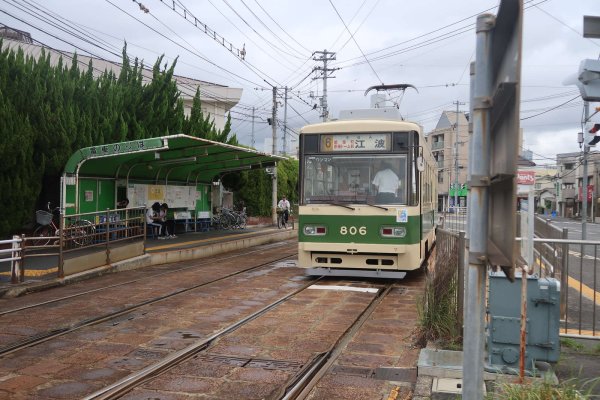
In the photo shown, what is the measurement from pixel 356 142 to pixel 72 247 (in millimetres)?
6698

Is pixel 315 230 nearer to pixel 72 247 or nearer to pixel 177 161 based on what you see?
pixel 72 247

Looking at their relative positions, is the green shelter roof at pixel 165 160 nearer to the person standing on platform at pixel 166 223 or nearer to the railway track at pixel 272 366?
the person standing on platform at pixel 166 223

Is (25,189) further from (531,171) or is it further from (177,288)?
(531,171)

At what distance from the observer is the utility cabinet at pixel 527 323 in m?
4.71

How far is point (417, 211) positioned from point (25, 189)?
394 inches

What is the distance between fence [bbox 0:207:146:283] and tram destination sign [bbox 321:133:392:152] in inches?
203

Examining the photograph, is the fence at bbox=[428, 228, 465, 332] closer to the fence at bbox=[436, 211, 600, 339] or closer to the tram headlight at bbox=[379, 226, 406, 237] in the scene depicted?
the fence at bbox=[436, 211, 600, 339]

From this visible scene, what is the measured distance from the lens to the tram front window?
10234 mm

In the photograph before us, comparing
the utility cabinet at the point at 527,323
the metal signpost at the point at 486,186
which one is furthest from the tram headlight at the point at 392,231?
the metal signpost at the point at 486,186

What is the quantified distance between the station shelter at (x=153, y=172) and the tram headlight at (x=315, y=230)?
4296mm

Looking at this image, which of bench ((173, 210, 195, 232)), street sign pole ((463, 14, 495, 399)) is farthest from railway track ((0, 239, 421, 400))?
bench ((173, 210, 195, 232))

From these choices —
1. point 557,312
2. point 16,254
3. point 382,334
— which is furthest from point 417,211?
point 16,254

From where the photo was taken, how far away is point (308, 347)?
6.11 m

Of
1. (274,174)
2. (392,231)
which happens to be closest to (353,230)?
(392,231)
